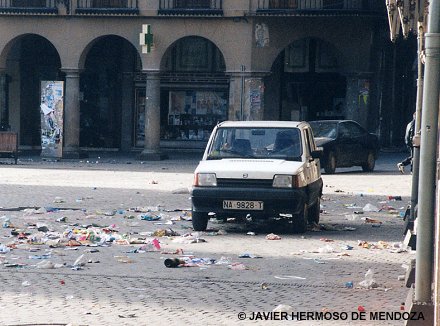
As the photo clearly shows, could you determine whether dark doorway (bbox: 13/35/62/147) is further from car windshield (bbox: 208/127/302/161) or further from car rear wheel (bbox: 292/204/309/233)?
car rear wheel (bbox: 292/204/309/233)

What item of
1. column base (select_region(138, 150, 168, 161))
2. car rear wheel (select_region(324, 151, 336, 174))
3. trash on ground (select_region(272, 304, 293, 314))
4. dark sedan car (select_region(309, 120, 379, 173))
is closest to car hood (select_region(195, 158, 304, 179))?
trash on ground (select_region(272, 304, 293, 314))

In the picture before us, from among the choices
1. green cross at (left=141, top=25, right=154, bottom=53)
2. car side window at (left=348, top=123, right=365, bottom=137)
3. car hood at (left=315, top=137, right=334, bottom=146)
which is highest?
green cross at (left=141, top=25, right=154, bottom=53)

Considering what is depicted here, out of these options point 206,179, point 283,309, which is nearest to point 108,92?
point 206,179

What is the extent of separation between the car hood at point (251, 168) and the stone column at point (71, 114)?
24.6 metres

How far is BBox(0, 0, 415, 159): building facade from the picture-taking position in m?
40.5

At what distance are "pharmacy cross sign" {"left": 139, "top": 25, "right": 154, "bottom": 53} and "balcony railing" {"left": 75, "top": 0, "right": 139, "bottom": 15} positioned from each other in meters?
0.75

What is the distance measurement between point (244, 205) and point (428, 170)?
8.42 meters

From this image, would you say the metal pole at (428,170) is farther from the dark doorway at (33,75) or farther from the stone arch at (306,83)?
the dark doorway at (33,75)

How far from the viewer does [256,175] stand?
17.7 metres

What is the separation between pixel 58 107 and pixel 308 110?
9.26 m

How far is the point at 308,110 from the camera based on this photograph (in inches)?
1729

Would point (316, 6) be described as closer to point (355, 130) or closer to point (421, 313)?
point (355, 130)

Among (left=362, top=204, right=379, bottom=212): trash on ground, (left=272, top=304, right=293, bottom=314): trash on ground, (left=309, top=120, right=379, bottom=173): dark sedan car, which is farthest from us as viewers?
(left=309, top=120, right=379, bottom=173): dark sedan car

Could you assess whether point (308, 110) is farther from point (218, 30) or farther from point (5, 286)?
point (5, 286)
